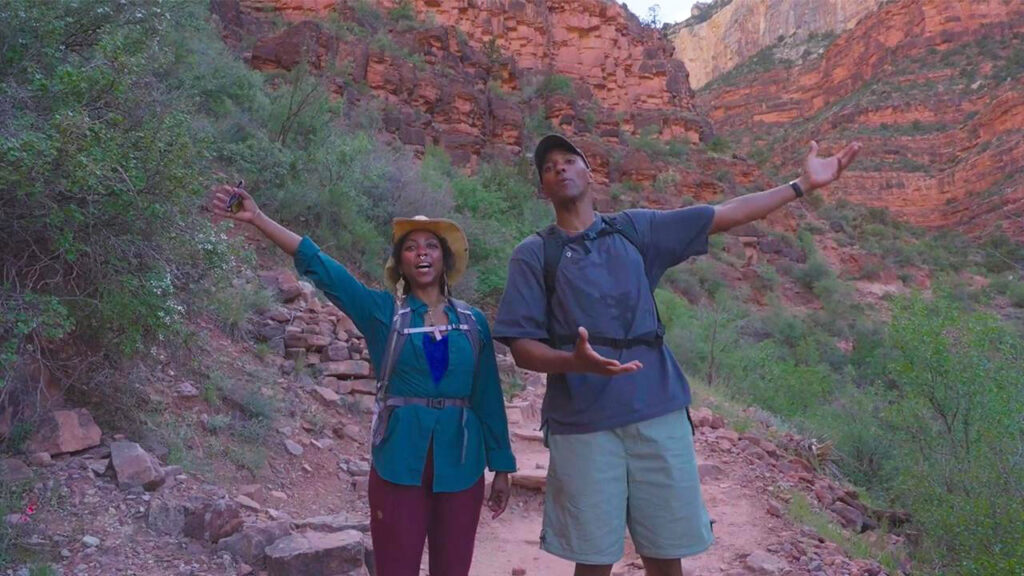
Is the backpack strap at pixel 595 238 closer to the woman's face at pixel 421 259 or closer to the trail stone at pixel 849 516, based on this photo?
the woman's face at pixel 421 259

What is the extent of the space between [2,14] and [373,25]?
2665 cm

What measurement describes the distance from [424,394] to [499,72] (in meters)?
30.0

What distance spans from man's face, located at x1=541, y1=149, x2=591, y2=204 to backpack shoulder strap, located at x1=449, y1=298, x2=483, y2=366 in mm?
481

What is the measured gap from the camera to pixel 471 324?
240 centimetres

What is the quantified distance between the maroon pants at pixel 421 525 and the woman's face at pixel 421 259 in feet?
1.94

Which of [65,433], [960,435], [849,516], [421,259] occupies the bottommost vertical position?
[849,516]

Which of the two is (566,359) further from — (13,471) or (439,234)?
(13,471)

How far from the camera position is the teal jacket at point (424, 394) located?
2238 mm

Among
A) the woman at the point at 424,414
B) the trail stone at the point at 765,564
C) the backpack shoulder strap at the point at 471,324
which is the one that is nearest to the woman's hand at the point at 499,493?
the woman at the point at 424,414

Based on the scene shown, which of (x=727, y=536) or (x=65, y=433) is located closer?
(x=65, y=433)

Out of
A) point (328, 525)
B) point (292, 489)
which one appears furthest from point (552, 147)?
point (292, 489)

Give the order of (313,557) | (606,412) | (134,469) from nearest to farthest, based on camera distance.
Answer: (606,412), (313,557), (134,469)

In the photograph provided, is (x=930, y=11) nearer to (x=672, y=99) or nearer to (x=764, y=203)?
(x=672, y=99)

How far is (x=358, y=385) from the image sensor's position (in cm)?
655
